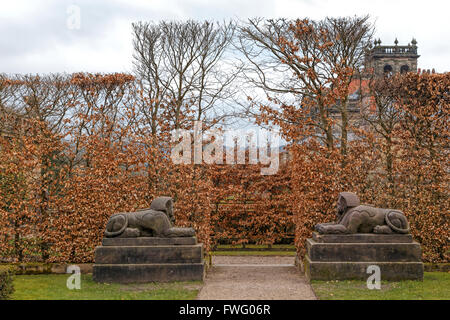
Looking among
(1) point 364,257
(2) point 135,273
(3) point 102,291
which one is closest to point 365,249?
(1) point 364,257

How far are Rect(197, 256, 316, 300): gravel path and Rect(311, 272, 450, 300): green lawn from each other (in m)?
0.40

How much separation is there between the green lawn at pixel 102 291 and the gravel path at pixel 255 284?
48cm

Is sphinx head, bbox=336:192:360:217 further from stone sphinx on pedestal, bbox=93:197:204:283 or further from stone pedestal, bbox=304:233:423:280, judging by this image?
stone sphinx on pedestal, bbox=93:197:204:283

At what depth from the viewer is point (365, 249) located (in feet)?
37.9

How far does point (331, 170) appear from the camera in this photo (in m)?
15.2

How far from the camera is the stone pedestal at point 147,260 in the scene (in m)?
11.3

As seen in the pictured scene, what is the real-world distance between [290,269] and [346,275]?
11.1 feet

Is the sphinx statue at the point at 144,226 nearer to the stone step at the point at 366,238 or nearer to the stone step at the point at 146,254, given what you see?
the stone step at the point at 146,254

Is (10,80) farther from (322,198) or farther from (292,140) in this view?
(322,198)

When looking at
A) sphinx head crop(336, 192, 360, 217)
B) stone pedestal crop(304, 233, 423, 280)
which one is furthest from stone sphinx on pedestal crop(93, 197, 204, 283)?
sphinx head crop(336, 192, 360, 217)

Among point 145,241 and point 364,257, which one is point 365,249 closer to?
point 364,257

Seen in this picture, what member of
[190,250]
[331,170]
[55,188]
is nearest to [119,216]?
[190,250]

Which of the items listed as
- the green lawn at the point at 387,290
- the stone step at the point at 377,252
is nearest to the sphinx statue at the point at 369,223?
the stone step at the point at 377,252

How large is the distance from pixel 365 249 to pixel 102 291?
6.60 metres
